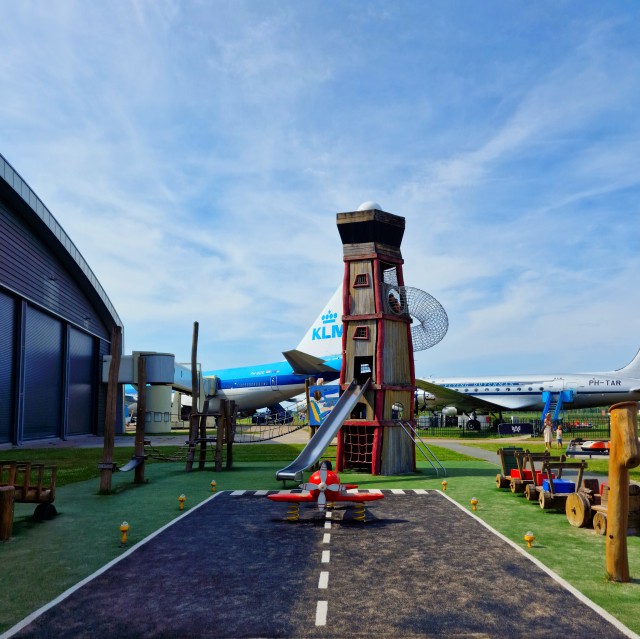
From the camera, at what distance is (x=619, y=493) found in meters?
9.45

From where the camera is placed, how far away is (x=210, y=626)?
7.54 m

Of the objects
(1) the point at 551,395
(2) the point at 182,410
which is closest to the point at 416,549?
(1) the point at 551,395

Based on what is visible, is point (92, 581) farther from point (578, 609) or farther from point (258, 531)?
point (578, 609)

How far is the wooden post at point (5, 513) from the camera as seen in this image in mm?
12367

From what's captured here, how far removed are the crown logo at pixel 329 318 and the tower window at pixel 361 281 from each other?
123ft

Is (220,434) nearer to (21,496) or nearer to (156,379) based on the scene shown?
(21,496)

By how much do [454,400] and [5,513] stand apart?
54.1 metres

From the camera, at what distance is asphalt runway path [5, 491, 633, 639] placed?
24.6 feet

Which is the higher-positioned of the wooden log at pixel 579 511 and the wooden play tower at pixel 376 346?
the wooden play tower at pixel 376 346

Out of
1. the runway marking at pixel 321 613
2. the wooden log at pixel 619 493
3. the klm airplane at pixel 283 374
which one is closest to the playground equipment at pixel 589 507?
the wooden log at pixel 619 493

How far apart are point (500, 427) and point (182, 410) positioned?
2064 inches

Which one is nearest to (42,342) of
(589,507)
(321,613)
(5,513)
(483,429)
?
(5,513)

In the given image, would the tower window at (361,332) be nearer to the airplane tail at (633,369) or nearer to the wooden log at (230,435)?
the wooden log at (230,435)

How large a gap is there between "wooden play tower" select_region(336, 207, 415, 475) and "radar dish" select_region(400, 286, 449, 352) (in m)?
0.41
